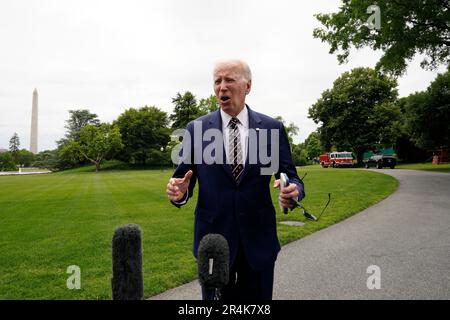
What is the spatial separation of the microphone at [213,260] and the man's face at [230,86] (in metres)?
1.20

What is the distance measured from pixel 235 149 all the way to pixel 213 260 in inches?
43.0

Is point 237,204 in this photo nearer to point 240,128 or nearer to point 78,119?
point 240,128

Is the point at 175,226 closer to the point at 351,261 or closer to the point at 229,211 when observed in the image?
the point at 351,261

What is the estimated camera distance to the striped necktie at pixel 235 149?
221 centimetres

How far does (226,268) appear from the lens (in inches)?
49.8

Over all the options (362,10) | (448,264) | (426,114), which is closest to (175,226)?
(448,264)

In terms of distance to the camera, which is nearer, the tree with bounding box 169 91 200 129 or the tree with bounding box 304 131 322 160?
the tree with bounding box 169 91 200 129

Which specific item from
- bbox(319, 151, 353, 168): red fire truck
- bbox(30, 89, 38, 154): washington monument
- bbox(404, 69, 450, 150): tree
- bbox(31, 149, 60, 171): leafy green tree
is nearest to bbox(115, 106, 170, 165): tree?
bbox(30, 89, 38, 154): washington monument

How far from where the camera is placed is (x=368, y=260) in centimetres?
673

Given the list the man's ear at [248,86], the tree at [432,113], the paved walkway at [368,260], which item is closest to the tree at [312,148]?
the tree at [432,113]

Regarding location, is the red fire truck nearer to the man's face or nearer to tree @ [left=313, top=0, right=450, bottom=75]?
tree @ [left=313, top=0, right=450, bottom=75]

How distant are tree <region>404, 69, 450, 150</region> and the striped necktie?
3868cm

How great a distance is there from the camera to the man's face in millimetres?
2172
